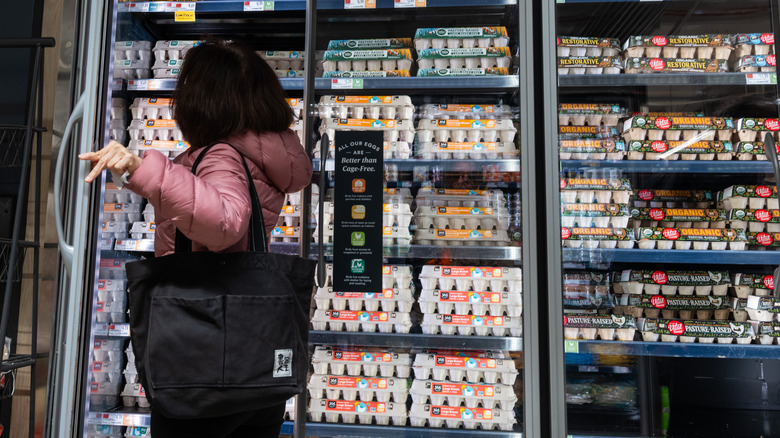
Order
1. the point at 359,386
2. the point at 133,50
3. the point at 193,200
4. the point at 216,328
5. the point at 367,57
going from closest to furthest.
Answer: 1. the point at 193,200
2. the point at 216,328
3. the point at 359,386
4. the point at 367,57
5. the point at 133,50

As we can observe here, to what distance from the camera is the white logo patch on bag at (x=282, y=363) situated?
1.14 meters

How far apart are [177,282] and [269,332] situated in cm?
22

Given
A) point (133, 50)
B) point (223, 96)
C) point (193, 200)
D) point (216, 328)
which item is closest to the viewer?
point (193, 200)

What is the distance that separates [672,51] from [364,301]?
1.56 meters

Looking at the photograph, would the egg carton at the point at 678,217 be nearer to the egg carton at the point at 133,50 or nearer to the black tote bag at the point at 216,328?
the black tote bag at the point at 216,328

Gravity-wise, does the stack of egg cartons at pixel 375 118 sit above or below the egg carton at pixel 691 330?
above

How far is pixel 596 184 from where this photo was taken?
204 centimetres

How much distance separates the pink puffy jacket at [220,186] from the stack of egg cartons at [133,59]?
138 cm

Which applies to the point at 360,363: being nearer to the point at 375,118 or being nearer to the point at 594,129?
the point at 375,118

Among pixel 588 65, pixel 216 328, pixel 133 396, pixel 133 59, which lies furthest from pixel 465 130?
pixel 133 396

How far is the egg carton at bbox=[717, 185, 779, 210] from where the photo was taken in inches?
78.6

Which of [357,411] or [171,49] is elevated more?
[171,49]

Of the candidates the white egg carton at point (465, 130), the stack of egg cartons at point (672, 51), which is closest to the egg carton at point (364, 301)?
the white egg carton at point (465, 130)

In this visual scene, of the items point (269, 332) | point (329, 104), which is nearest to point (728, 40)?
point (329, 104)
